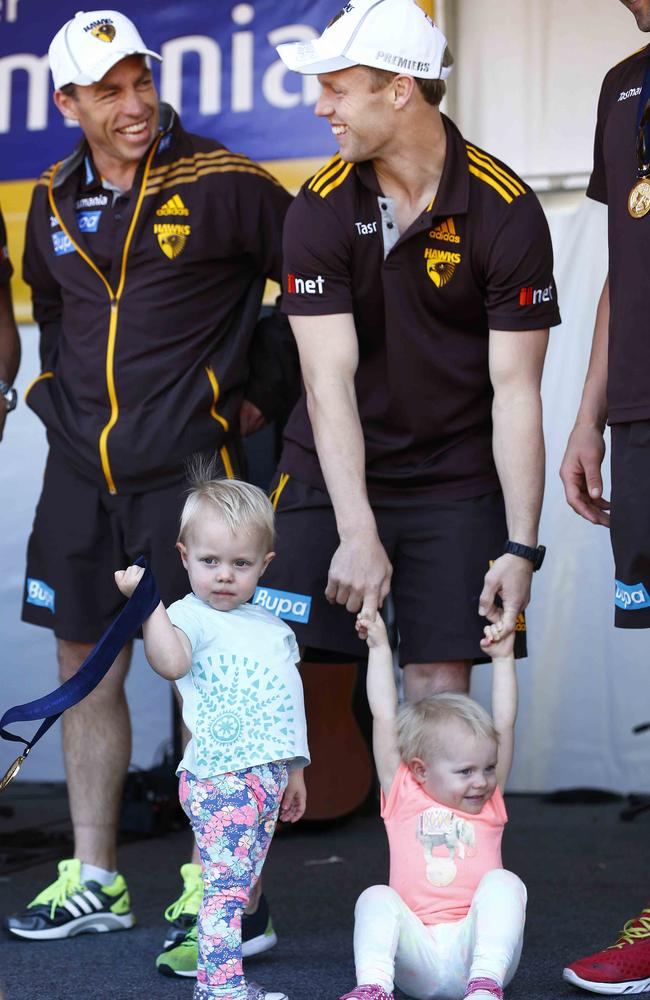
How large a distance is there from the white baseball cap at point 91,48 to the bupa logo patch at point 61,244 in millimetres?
344

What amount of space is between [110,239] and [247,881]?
1.53m

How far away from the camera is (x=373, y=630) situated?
2537 millimetres

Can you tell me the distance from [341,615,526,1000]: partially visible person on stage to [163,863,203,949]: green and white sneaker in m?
0.50

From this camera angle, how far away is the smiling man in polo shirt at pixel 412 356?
2.63 metres

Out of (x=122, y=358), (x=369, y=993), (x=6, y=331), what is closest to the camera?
(x=369, y=993)

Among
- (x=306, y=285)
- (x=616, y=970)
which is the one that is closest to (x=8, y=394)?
(x=306, y=285)

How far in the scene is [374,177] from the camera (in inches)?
107

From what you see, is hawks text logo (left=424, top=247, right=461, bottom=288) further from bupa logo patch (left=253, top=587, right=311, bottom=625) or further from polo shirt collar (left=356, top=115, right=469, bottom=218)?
bupa logo patch (left=253, top=587, right=311, bottom=625)

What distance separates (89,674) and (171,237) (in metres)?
1.39

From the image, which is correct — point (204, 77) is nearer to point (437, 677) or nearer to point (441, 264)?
point (441, 264)

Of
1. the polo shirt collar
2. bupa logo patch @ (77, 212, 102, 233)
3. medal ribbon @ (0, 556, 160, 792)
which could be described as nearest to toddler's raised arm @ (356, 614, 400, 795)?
medal ribbon @ (0, 556, 160, 792)

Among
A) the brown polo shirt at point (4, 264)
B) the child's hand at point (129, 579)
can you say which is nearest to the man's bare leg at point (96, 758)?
the brown polo shirt at point (4, 264)

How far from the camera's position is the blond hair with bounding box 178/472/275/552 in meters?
2.37

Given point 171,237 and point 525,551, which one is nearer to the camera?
point 525,551
